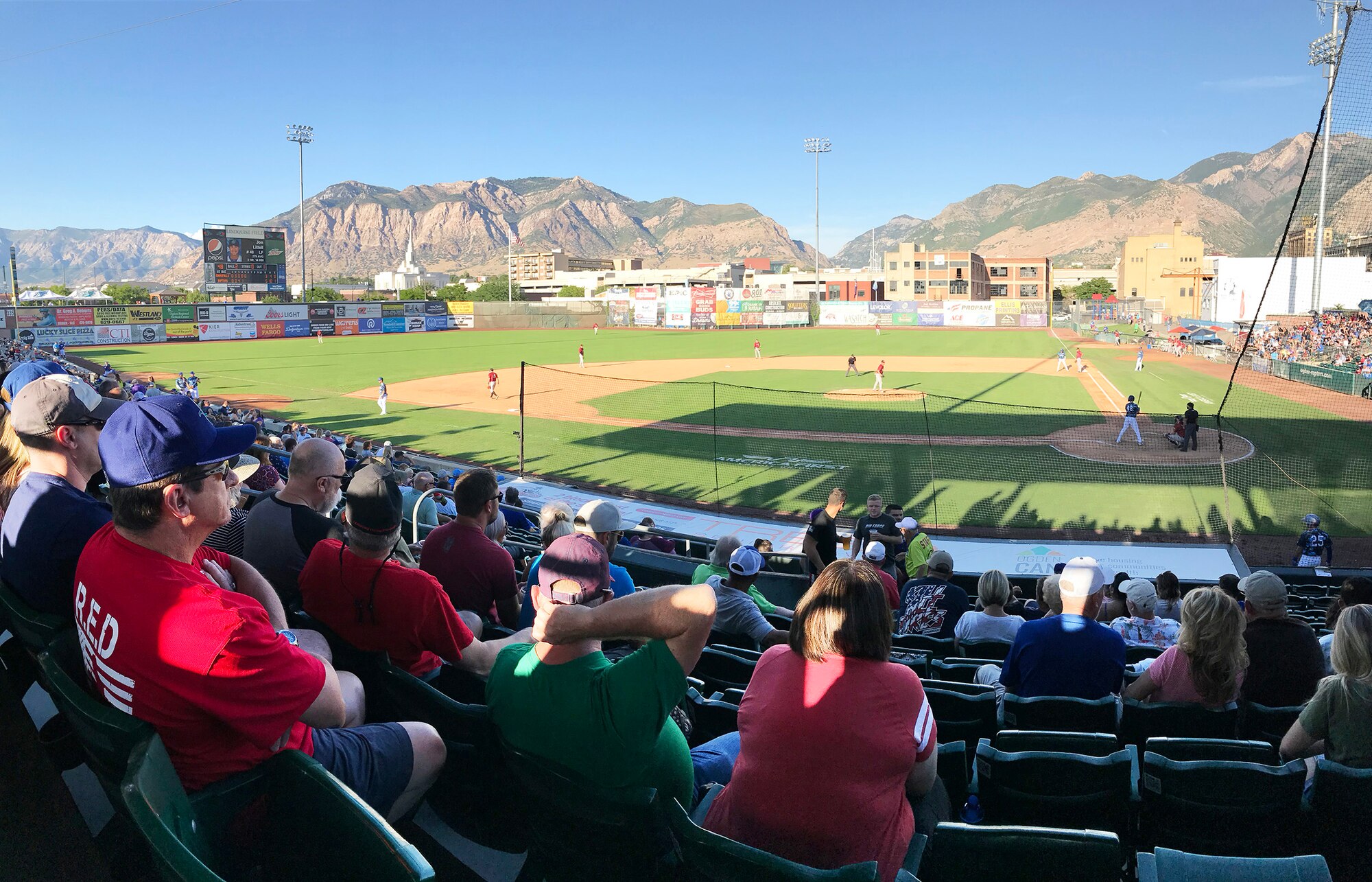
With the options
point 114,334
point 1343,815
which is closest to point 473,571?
point 1343,815

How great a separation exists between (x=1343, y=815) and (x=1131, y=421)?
22326 millimetres

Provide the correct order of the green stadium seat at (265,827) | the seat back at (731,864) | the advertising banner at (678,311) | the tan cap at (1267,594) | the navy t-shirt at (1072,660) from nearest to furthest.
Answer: the green stadium seat at (265,827) < the seat back at (731,864) < the navy t-shirt at (1072,660) < the tan cap at (1267,594) < the advertising banner at (678,311)

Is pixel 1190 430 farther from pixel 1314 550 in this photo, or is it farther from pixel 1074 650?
pixel 1074 650

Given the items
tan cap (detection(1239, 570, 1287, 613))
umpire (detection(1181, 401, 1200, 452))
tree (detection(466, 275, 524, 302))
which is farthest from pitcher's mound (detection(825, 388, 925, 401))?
tree (detection(466, 275, 524, 302))

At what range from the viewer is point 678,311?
81.1 metres

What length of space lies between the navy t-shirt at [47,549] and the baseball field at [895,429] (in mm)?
13326

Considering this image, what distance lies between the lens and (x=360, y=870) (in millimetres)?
1947

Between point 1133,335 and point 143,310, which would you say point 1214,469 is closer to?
point 1133,335

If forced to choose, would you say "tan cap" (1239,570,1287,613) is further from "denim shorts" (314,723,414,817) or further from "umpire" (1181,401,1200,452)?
"umpire" (1181,401,1200,452)

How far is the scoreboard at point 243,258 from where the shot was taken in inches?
2950

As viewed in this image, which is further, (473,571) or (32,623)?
(473,571)

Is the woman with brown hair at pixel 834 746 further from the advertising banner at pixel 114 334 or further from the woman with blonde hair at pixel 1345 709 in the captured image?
the advertising banner at pixel 114 334

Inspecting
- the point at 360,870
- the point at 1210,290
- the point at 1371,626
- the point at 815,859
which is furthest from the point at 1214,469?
the point at 1210,290

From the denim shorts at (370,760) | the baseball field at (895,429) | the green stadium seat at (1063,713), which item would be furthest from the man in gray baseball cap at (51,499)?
the baseball field at (895,429)
